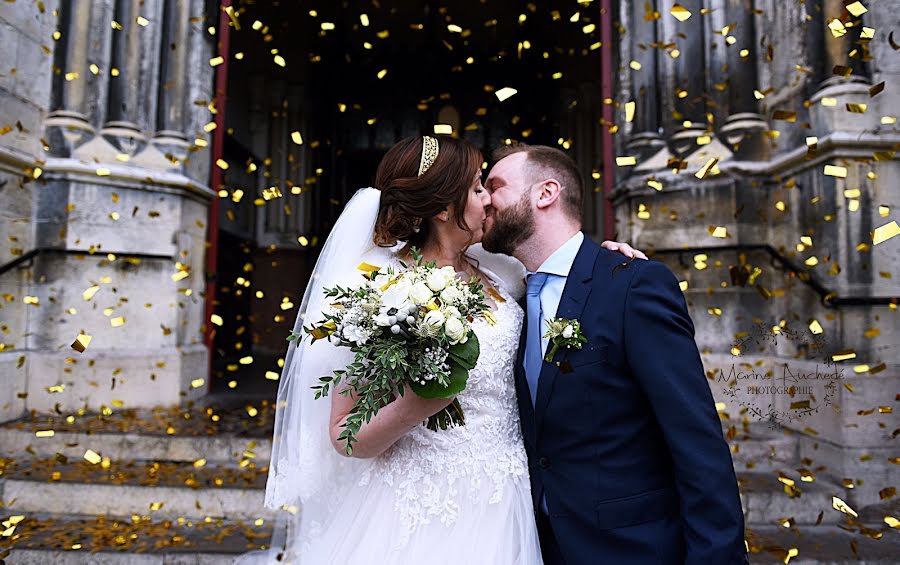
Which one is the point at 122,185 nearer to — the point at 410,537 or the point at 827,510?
the point at 410,537

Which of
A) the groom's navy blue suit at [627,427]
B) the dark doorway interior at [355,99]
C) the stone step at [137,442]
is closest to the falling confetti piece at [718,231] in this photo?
the groom's navy blue suit at [627,427]

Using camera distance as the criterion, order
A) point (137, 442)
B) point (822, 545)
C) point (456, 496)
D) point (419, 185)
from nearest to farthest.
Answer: point (456, 496)
point (419, 185)
point (822, 545)
point (137, 442)

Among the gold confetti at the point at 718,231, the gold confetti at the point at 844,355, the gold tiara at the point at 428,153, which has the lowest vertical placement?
the gold confetti at the point at 844,355

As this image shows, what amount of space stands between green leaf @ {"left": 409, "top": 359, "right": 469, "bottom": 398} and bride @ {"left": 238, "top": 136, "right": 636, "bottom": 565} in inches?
4.6

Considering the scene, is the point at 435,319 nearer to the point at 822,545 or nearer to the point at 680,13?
the point at 822,545

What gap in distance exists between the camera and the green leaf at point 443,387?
131 cm

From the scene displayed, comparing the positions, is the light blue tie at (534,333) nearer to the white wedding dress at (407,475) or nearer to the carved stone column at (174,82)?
the white wedding dress at (407,475)

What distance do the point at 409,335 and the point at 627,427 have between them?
2.16 ft

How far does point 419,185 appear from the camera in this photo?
173cm

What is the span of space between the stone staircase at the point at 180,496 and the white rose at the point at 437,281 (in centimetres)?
221

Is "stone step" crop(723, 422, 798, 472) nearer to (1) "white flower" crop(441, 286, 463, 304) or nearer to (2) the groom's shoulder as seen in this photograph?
(2) the groom's shoulder

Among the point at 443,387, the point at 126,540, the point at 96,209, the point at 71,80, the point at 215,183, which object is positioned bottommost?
the point at 126,540

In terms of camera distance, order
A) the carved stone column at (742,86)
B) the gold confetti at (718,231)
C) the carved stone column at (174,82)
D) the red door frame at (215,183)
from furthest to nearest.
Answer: the red door frame at (215,183), the carved stone column at (174,82), the carved stone column at (742,86), the gold confetti at (718,231)

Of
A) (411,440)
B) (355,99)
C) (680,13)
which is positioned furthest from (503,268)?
(355,99)
